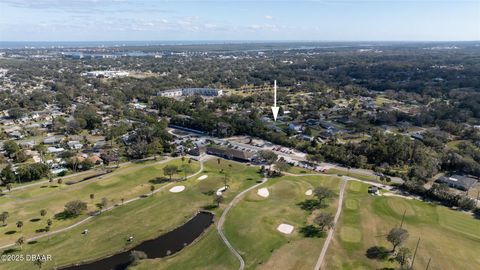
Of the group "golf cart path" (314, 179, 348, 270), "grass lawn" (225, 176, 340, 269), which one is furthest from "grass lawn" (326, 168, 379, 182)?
"golf cart path" (314, 179, 348, 270)

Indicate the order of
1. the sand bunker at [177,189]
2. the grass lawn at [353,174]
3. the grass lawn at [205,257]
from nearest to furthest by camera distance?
the grass lawn at [205,257], the sand bunker at [177,189], the grass lawn at [353,174]

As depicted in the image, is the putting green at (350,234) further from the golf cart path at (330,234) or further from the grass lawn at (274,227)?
the grass lawn at (274,227)

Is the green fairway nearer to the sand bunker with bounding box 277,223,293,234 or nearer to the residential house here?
the sand bunker with bounding box 277,223,293,234

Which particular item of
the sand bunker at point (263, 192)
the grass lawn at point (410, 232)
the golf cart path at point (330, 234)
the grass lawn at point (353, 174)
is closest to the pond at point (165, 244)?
the sand bunker at point (263, 192)

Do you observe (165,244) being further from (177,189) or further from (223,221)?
(177,189)

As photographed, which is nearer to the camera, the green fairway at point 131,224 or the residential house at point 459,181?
the green fairway at point 131,224

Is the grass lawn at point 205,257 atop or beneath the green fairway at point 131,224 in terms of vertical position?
beneath

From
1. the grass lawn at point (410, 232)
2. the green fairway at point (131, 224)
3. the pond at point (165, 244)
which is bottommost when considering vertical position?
the pond at point (165, 244)
